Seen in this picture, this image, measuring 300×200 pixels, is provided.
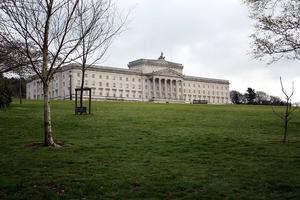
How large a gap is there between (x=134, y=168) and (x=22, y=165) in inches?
133

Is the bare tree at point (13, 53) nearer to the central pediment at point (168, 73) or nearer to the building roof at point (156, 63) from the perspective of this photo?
the central pediment at point (168, 73)

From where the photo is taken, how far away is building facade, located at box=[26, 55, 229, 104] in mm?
132250

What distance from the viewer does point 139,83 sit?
146000 millimetres

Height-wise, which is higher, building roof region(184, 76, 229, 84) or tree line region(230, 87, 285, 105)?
building roof region(184, 76, 229, 84)

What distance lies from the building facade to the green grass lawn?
11077 centimetres

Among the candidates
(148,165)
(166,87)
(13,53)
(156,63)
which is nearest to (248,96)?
(166,87)

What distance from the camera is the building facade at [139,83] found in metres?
132

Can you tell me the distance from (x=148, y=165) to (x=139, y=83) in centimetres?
A: 13390

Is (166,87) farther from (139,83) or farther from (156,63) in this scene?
(139,83)

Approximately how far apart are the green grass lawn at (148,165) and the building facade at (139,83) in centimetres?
11077

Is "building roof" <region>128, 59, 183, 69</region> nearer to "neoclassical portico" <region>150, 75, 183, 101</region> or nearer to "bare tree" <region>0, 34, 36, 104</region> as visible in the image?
"neoclassical portico" <region>150, 75, 183, 101</region>

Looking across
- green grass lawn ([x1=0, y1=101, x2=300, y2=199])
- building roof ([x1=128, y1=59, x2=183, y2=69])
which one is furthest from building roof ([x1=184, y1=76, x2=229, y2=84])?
green grass lawn ([x1=0, y1=101, x2=300, y2=199])

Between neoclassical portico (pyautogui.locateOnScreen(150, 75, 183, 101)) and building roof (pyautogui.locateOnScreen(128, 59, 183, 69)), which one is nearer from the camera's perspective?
neoclassical portico (pyautogui.locateOnScreen(150, 75, 183, 101))

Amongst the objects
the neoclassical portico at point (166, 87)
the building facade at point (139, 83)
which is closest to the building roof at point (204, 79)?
the building facade at point (139, 83)
